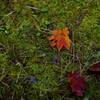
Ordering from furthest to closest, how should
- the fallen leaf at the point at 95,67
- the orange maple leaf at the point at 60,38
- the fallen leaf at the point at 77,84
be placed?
the orange maple leaf at the point at 60,38, the fallen leaf at the point at 95,67, the fallen leaf at the point at 77,84

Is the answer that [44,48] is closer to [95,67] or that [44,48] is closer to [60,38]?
[60,38]

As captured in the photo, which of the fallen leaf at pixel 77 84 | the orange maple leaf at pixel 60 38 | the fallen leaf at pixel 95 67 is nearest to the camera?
the fallen leaf at pixel 77 84

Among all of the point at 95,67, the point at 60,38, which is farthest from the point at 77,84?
the point at 60,38

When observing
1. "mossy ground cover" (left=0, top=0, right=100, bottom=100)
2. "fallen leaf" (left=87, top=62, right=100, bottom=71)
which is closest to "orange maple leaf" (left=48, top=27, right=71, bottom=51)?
"mossy ground cover" (left=0, top=0, right=100, bottom=100)

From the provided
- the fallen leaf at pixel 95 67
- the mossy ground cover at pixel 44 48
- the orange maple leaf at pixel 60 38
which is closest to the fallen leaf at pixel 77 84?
the mossy ground cover at pixel 44 48

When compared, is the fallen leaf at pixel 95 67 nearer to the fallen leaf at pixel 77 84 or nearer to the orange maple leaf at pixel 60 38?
the fallen leaf at pixel 77 84

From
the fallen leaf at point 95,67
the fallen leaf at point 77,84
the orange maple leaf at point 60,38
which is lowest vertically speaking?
the fallen leaf at point 77,84
